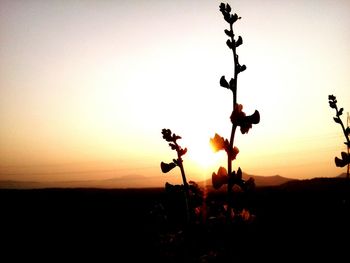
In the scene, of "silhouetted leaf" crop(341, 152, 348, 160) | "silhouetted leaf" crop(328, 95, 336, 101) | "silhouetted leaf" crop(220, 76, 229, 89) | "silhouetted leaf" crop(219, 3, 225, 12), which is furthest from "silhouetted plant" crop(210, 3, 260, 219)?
"silhouetted leaf" crop(328, 95, 336, 101)

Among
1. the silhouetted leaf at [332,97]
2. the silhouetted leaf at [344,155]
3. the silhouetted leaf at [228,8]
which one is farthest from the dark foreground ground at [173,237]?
the silhouetted leaf at [332,97]

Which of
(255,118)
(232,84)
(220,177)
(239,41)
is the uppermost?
(239,41)

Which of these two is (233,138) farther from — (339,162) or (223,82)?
(339,162)

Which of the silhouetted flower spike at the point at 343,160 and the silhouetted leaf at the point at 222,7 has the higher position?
the silhouetted leaf at the point at 222,7

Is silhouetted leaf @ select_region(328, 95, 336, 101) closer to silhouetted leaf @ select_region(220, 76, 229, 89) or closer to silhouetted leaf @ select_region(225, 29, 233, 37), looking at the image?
silhouetted leaf @ select_region(225, 29, 233, 37)

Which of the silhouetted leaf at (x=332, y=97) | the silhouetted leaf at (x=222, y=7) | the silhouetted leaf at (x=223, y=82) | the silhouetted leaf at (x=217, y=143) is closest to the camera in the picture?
A: the silhouetted leaf at (x=217, y=143)

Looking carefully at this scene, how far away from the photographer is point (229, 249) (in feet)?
7.24

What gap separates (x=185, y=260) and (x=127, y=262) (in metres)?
14.8

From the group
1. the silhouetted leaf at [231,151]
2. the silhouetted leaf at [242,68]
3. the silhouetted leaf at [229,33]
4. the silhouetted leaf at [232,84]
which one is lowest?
the silhouetted leaf at [231,151]

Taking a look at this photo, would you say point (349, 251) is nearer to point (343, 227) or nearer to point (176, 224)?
point (343, 227)

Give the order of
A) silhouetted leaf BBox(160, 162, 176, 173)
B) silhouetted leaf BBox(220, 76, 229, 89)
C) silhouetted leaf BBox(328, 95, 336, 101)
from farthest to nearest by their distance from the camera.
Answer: silhouetted leaf BBox(328, 95, 336, 101)
silhouetted leaf BBox(160, 162, 176, 173)
silhouetted leaf BBox(220, 76, 229, 89)

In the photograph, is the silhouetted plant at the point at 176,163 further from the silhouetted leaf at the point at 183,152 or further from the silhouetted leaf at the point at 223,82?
the silhouetted leaf at the point at 223,82

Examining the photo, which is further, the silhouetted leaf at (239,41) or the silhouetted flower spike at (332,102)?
the silhouetted flower spike at (332,102)

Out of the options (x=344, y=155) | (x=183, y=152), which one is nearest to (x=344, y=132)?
(x=344, y=155)
